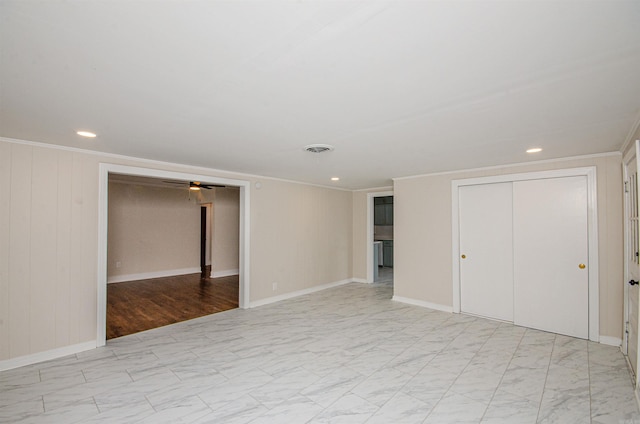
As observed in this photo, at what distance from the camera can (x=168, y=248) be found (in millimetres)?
8344

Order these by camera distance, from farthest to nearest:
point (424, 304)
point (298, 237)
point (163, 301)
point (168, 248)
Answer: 1. point (168, 248)
2. point (298, 237)
3. point (163, 301)
4. point (424, 304)

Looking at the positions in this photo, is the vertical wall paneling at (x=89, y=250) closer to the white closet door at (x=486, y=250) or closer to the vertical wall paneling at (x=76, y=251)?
the vertical wall paneling at (x=76, y=251)

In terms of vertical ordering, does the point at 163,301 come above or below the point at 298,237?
below

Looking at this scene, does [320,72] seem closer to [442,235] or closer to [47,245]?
[47,245]

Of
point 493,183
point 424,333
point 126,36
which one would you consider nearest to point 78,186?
point 126,36

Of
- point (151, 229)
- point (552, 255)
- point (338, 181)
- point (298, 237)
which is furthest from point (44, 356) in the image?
point (552, 255)

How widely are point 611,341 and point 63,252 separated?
6523 mm

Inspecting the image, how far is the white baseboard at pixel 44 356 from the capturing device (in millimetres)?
3037

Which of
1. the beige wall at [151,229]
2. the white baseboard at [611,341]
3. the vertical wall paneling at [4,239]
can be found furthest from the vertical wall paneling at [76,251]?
the white baseboard at [611,341]

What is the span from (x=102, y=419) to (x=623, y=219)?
18.3 feet

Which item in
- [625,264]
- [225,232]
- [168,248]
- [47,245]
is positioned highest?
[47,245]

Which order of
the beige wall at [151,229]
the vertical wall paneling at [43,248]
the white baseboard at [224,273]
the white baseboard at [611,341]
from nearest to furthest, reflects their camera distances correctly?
the vertical wall paneling at [43,248], the white baseboard at [611,341], the beige wall at [151,229], the white baseboard at [224,273]

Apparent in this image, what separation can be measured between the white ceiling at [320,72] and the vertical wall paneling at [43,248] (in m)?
0.38

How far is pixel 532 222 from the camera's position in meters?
4.21
